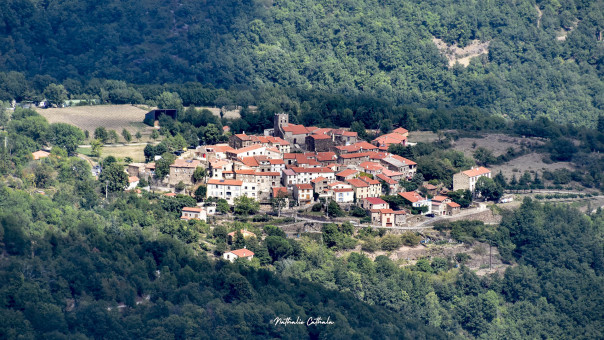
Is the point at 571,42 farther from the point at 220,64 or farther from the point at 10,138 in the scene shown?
the point at 10,138

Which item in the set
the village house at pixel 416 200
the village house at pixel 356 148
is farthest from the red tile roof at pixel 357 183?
the village house at pixel 356 148

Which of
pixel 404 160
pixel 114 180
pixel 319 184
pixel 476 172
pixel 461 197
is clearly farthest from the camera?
pixel 476 172

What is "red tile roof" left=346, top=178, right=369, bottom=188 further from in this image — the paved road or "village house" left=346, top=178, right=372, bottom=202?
the paved road

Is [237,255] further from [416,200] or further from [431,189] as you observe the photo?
[431,189]

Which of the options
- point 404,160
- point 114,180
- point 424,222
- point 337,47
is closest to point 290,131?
point 404,160

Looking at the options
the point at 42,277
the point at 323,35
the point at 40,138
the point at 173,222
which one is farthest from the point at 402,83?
the point at 42,277
